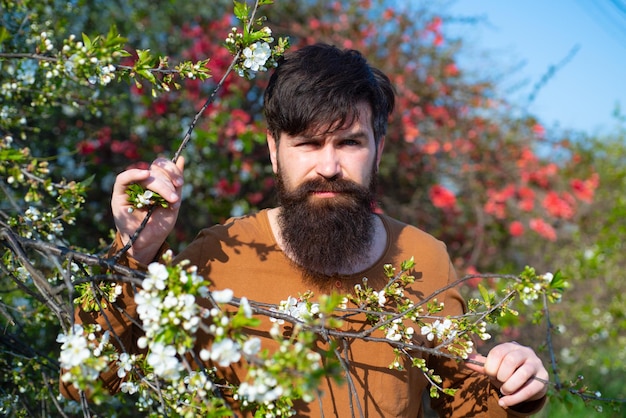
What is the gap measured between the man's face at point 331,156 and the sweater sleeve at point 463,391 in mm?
557

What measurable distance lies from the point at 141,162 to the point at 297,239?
2628 millimetres

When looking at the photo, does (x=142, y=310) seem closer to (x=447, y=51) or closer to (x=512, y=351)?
(x=512, y=351)

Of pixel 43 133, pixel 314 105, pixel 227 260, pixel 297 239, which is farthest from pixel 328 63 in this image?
pixel 43 133

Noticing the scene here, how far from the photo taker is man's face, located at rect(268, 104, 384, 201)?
199 centimetres

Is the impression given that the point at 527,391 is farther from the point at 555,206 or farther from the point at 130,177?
the point at 555,206

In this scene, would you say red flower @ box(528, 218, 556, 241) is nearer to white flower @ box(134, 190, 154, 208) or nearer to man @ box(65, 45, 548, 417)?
man @ box(65, 45, 548, 417)

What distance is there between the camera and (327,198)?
80.3 inches

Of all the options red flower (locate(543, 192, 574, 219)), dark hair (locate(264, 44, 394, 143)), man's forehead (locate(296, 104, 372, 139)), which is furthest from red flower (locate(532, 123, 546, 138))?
man's forehead (locate(296, 104, 372, 139))

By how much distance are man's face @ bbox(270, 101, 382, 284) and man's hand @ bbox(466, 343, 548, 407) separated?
23.6 inches

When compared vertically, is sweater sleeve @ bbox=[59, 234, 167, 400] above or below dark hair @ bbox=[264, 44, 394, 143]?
below

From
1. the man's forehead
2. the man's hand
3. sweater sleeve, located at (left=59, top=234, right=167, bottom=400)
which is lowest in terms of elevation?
sweater sleeve, located at (left=59, top=234, right=167, bottom=400)

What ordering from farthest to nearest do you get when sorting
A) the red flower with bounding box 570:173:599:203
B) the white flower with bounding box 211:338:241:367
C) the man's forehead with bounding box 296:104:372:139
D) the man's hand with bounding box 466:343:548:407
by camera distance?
the red flower with bounding box 570:173:599:203
the man's forehead with bounding box 296:104:372:139
the man's hand with bounding box 466:343:548:407
the white flower with bounding box 211:338:241:367

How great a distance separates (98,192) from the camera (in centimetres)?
427

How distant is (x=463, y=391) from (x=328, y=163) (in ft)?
2.96
